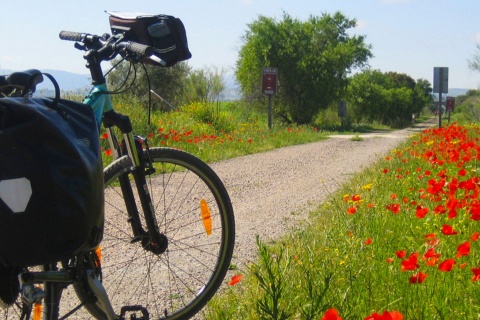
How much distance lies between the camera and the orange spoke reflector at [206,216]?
323 cm

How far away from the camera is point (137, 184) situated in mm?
2945

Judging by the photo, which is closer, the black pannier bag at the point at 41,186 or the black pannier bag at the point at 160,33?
the black pannier bag at the point at 41,186

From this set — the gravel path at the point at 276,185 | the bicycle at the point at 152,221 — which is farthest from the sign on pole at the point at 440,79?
the bicycle at the point at 152,221

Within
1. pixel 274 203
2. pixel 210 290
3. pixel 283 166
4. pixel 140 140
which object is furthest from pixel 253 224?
pixel 283 166

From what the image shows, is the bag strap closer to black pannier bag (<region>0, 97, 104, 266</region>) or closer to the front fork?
black pannier bag (<region>0, 97, 104, 266</region>)

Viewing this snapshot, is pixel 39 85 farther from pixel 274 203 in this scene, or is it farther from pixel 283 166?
pixel 283 166

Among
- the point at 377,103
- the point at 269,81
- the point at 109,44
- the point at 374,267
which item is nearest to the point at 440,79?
the point at 269,81

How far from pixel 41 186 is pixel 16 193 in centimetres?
6

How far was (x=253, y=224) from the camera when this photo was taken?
19.2 ft

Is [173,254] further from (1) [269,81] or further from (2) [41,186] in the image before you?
(1) [269,81]

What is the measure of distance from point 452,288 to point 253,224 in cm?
308

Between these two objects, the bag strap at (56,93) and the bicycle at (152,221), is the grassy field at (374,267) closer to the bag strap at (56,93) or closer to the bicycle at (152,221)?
the bicycle at (152,221)

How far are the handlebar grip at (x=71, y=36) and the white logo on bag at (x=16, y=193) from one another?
3.56 feet

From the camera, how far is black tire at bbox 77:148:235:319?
316 centimetres
